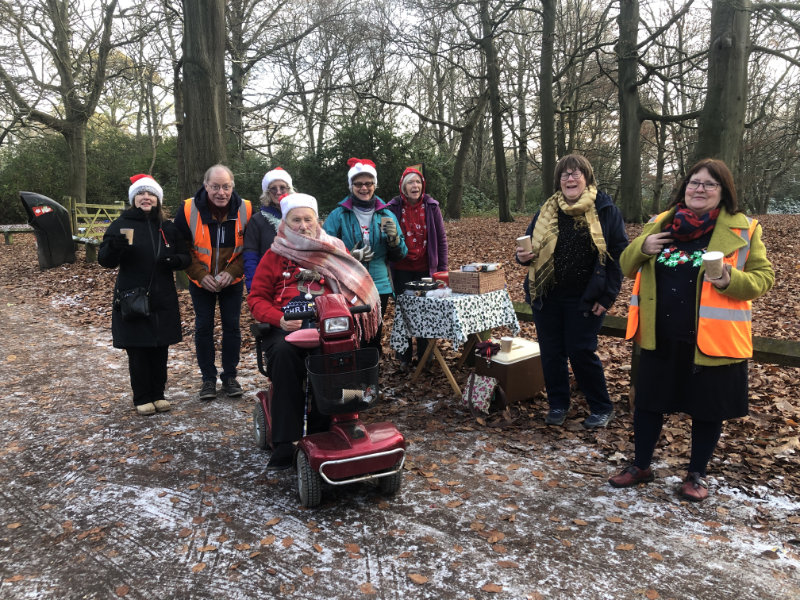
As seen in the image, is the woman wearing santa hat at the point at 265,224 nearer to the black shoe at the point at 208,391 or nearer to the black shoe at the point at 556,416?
the black shoe at the point at 208,391

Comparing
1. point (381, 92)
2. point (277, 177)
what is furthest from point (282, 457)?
point (381, 92)

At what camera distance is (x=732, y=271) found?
2.79 m

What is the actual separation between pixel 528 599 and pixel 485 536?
0.50 metres

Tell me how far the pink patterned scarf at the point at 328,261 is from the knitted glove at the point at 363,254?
3.00ft

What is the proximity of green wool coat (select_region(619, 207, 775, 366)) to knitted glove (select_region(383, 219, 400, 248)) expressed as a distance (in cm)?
198

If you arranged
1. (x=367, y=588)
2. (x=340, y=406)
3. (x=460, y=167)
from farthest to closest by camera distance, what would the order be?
(x=460, y=167) < (x=340, y=406) < (x=367, y=588)

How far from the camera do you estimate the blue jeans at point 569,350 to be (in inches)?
157

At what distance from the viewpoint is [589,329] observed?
13.0 ft

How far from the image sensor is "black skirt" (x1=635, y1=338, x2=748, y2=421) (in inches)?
116

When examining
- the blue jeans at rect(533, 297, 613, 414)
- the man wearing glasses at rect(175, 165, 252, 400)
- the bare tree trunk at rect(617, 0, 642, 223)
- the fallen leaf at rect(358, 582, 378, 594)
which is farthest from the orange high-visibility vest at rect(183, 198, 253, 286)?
the bare tree trunk at rect(617, 0, 642, 223)

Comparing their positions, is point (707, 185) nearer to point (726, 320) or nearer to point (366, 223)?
point (726, 320)

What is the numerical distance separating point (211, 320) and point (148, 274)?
2.21 ft

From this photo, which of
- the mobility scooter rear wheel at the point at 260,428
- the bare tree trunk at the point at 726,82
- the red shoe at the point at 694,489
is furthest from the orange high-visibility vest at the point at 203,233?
the bare tree trunk at the point at 726,82

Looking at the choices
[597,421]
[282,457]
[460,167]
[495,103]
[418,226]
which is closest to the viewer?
[282,457]
